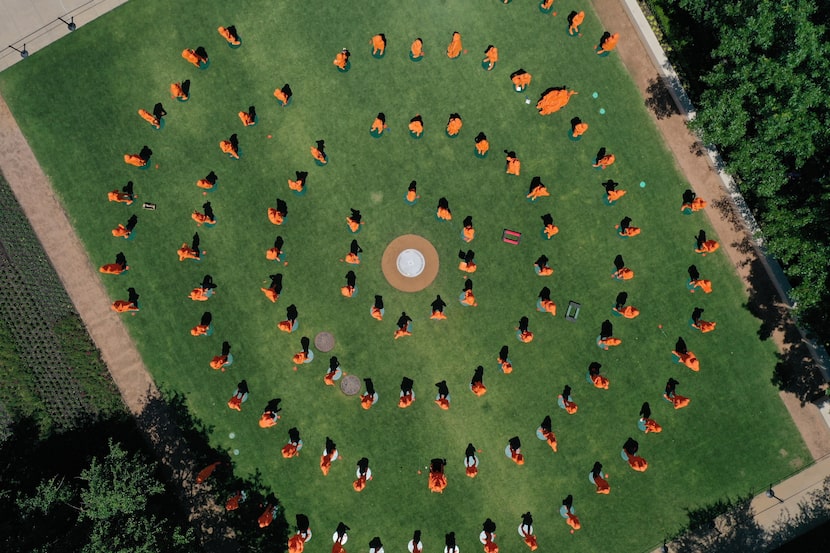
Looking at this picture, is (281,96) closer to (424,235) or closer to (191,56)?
(191,56)

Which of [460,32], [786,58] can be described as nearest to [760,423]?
[786,58]

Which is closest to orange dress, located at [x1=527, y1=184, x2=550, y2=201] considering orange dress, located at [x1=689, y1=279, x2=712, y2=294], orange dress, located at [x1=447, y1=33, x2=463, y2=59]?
orange dress, located at [x1=447, y1=33, x2=463, y2=59]

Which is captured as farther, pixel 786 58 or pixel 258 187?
pixel 258 187

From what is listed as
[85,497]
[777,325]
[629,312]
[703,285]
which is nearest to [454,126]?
[629,312]

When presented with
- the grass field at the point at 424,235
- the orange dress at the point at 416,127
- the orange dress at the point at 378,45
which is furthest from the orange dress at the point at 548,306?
the orange dress at the point at 378,45

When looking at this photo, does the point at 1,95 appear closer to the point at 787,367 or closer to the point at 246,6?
the point at 246,6

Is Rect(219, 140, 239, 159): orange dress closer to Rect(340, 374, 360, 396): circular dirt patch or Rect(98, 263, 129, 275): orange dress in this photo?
Rect(98, 263, 129, 275): orange dress
